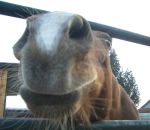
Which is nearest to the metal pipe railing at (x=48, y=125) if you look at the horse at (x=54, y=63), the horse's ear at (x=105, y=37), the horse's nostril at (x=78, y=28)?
the horse at (x=54, y=63)

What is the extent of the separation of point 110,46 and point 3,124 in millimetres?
1440

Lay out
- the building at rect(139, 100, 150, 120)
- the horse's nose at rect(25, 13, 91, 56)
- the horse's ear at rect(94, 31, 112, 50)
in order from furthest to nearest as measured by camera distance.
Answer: the building at rect(139, 100, 150, 120), the horse's ear at rect(94, 31, 112, 50), the horse's nose at rect(25, 13, 91, 56)

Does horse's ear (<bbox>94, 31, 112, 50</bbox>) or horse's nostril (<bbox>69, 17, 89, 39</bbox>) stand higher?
horse's ear (<bbox>94, 31, 112, 50</bbox>)

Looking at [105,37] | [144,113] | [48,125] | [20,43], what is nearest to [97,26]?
[105,37]

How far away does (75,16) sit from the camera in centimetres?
175

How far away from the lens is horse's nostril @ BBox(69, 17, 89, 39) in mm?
1739

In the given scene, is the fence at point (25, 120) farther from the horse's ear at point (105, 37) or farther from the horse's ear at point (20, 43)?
the horse's ear at point (20, 43)

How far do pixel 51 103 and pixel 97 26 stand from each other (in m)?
1.40

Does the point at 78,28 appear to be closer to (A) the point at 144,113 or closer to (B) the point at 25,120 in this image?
(B) the point at 25,120

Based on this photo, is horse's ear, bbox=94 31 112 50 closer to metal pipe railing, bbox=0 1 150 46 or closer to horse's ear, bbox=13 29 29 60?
metal pipe railing, bbox=0 1 150 46

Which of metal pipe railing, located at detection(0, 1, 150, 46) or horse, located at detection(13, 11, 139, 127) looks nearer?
horse, located at detection(13, 11, 139, 127)

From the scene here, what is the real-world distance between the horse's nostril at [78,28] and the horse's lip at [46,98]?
28cm

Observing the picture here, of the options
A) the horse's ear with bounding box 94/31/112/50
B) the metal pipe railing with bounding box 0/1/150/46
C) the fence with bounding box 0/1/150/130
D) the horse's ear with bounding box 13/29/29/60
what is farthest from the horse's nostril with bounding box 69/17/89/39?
the horse's ear with bounding box 94/31/112/50

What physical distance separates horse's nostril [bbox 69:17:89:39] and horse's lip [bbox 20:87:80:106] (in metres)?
0.28
